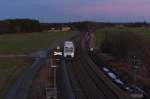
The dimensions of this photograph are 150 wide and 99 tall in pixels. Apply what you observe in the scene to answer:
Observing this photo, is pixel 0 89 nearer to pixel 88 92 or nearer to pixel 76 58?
pixel 88 92

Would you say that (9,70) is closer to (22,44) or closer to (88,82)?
(88,82)

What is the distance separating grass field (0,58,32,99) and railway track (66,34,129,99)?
5.01 m

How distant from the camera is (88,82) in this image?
42.1 meters

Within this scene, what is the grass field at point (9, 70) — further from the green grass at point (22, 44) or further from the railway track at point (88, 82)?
the green grass at point (22, 44)

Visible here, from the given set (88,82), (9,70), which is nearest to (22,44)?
(9,70)

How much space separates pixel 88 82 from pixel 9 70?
12.1 m

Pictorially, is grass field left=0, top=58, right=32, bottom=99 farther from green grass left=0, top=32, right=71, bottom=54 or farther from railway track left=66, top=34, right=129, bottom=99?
green grass left=0, top=32, right=71, bottom=54

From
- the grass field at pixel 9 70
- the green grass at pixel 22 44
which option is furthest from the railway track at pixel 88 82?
the green grass at pixel 22 44

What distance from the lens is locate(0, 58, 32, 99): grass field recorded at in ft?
132

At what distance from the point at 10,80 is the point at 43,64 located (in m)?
15.7

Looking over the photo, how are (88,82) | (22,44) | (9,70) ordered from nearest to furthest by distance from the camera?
1. (88,82)
2. (9,70)
3. (22,44)

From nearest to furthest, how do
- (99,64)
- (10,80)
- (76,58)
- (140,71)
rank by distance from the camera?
(10,80) < (140,71) < (99,64) < (76,58)

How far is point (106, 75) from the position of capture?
4588 cm

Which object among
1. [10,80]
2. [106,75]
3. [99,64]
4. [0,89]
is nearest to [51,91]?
[0,89]
